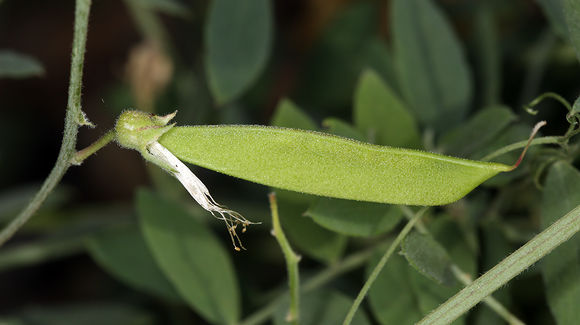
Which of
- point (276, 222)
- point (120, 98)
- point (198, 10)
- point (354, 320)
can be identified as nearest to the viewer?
point (276, 222)

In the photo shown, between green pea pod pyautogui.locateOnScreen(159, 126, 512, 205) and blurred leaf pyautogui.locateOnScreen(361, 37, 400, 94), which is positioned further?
blurred leaf pyautogui.locateOnScreen(361, 37, 400, 94)

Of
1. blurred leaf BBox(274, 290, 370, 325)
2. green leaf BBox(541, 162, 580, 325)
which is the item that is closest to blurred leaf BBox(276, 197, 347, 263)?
blurred leaf BBox(274, 290, 370, 325)

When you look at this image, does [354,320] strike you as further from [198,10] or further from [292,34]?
[292,34]

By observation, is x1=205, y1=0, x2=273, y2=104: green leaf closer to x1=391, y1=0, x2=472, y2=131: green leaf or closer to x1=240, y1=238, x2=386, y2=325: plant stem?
x1=391, y1=0, x2=472, y2=131: green leaf

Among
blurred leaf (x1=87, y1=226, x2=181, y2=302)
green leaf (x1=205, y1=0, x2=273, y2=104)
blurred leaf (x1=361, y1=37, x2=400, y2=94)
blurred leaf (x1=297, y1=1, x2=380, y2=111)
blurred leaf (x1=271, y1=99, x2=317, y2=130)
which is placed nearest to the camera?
blurred leaf (x1=271, y1=99, x2=317, y2=130)

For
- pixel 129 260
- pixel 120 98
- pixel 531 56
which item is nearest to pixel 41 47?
pixel 120 98

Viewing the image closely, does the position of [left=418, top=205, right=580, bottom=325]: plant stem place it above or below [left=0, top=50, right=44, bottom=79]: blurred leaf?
below

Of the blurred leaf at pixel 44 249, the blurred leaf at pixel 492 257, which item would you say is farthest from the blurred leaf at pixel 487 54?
the blurred leaf at pixel 44 249
